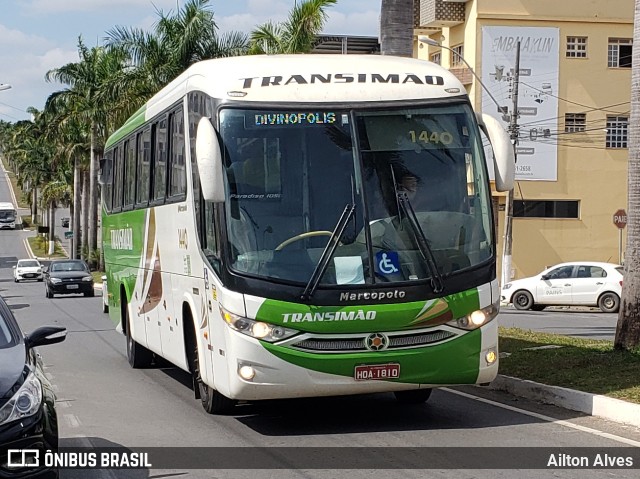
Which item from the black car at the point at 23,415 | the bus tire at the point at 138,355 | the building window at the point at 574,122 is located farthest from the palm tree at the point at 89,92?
the black car at the point at 23,415

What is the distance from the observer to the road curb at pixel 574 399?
10.7 metres

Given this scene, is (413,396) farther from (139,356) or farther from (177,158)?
(139,356)

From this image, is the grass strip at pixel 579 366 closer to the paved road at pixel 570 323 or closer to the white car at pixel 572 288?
the paved road at pixel 570 323

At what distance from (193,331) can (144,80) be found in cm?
3072

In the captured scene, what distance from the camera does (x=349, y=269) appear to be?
1014 centimetres

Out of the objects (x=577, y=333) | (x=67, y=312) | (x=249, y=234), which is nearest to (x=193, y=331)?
(x=249, y=234)

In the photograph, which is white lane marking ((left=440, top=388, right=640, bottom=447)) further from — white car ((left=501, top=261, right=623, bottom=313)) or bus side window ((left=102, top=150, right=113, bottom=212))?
white car ((left=501, top=261, right=623, bottom=313))

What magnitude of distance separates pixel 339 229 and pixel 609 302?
2352cm

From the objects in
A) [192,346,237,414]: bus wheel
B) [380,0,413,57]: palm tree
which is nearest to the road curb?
[192,346,237,414]: bus wheel

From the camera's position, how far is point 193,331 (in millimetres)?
12109

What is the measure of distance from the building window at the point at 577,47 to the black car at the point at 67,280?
24096 millimetres

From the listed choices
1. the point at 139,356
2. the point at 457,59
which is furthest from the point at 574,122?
the point at 139,356

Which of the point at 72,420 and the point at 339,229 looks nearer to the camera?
the point at 339,229

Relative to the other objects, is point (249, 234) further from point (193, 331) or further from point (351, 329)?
point (193, 331)
